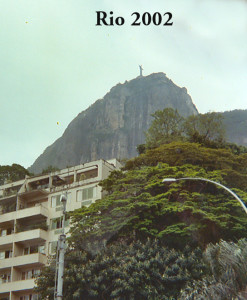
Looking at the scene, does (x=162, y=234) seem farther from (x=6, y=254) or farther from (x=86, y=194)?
(x=6, y=254)

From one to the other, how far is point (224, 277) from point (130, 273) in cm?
729

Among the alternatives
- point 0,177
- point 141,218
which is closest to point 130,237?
point 141,218

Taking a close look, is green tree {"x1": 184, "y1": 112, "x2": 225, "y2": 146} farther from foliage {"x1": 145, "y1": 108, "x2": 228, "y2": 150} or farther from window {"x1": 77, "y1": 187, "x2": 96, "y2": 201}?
window {"x1": 77, "y1": 187, "x2": 96, "y2": 201}

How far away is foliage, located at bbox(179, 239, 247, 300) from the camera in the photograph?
25922 mm

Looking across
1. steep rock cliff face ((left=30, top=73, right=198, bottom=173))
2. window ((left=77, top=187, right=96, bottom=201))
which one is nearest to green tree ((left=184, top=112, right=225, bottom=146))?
window ((left=77, top=187, right=96, bottom=201))

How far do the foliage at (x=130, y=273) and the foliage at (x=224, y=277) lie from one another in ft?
6.57

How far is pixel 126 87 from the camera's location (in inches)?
5591

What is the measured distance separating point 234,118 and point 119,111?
103 feet

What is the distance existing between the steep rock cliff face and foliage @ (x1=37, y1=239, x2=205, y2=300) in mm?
81154

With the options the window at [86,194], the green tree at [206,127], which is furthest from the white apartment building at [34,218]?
the green tree at [206,127]

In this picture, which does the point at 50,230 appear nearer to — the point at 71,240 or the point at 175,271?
the point at 71,240

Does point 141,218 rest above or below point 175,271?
above

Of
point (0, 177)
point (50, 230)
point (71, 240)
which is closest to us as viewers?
point (71, 240)

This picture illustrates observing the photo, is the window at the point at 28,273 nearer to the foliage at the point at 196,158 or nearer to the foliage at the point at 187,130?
the foliage at the point at 196,158
